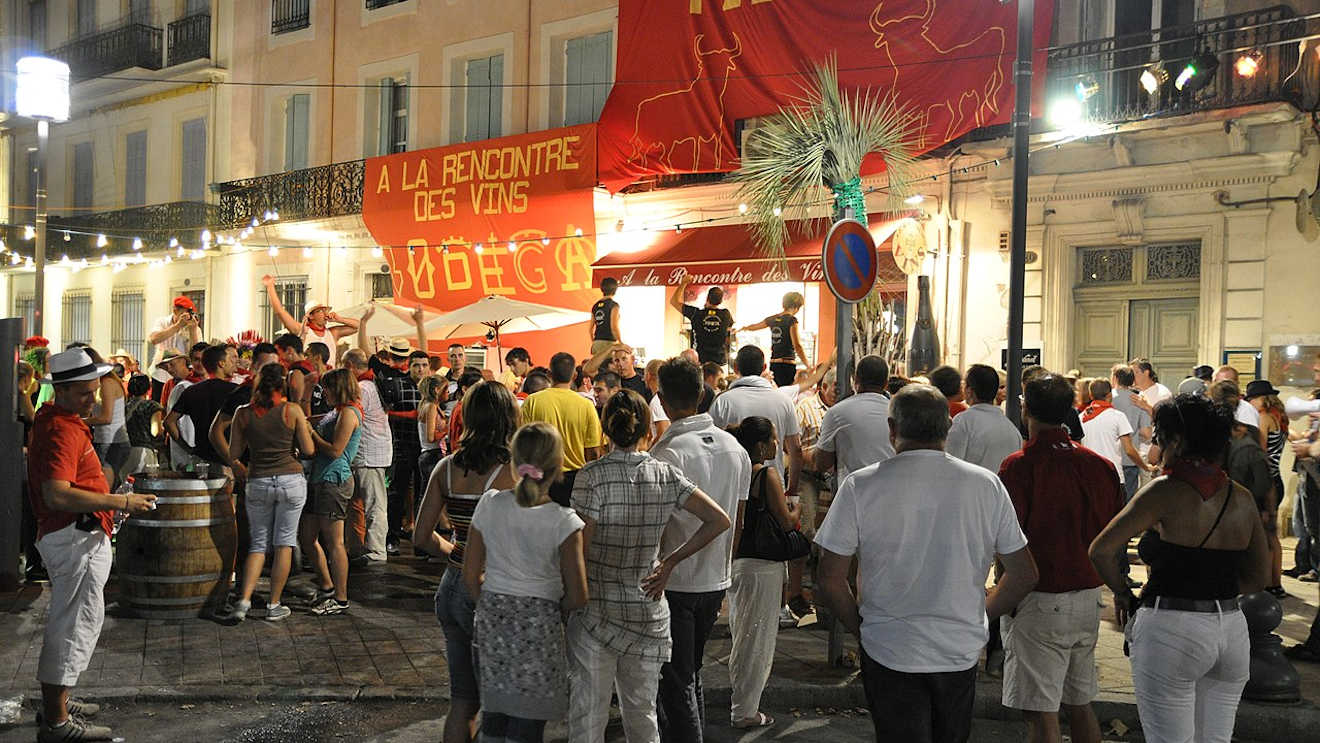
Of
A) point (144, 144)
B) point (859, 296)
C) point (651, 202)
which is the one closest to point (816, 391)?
point (859, 296)

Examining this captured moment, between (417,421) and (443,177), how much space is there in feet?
32.6

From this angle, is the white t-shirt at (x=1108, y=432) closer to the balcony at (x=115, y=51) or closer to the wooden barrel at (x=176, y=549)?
the wooden barrel at (x=176, y=549)

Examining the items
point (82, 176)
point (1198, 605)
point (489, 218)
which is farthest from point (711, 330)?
point (82, 176)

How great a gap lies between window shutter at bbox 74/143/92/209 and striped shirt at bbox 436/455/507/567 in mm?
27787

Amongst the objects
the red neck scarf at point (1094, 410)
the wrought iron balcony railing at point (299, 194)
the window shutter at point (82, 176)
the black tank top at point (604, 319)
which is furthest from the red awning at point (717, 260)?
the window shutter at point (82, 176)

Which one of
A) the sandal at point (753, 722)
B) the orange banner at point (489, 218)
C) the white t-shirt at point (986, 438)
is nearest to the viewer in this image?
the sandal at point (753, 722)

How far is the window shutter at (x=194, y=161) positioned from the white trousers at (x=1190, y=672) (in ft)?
81.4

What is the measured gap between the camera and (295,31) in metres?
23.8

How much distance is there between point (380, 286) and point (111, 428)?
12125 mm

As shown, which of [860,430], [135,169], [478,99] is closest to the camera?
[860,430]

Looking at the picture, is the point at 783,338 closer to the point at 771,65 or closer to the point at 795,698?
the point at 795,698

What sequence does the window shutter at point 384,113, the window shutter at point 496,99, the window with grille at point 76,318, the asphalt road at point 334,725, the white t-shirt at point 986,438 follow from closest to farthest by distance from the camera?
the asphalt road at point 334,725 → the white t-shirt at point 986,438 → the window shutter at point 496,99 → the window shutter at point 384,113 → the window with grille at point 76,318

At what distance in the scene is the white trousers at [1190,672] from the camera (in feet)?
13.1

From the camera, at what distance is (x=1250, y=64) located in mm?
12281
